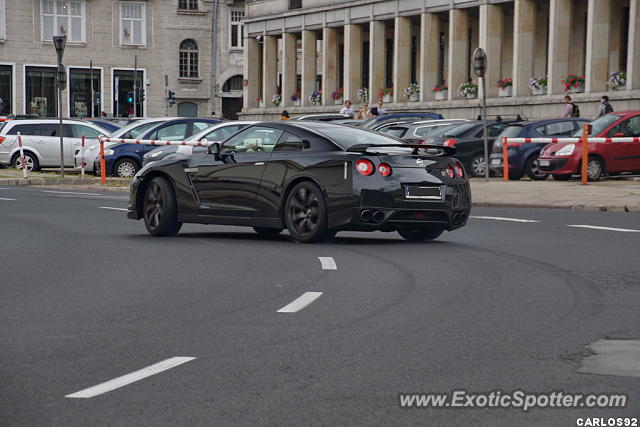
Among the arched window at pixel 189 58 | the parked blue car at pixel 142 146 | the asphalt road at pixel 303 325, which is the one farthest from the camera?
the arched window at pixel 189 58

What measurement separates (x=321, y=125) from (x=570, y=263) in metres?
3.99

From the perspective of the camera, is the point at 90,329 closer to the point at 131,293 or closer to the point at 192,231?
the point at 131,293

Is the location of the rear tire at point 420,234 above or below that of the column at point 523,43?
below

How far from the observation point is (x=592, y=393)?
614cm

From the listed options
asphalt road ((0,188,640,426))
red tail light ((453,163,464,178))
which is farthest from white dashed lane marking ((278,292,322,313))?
red tail light ((453,163,464,178))

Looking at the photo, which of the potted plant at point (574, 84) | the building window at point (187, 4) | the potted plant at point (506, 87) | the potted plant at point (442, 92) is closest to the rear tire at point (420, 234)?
the potted plant at point (574, 84)

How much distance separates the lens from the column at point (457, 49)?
5459 cm

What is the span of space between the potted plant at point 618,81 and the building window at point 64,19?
45.1 metres

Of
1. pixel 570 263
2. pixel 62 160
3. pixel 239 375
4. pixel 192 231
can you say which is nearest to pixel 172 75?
pixel 62 160

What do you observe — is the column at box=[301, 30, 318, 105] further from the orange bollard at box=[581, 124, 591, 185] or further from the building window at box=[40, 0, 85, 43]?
the orange bollard at box=[581, 124, 591, 185]

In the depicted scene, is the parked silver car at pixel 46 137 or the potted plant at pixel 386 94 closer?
the parked silver car at pixel 46 137

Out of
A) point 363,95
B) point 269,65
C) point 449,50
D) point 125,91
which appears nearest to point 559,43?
point 449,50

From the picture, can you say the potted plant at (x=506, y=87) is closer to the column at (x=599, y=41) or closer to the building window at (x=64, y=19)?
the column at (x=599, y=41)

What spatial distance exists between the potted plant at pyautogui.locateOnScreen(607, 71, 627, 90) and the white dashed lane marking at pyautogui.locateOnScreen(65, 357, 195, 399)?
38.9 m
